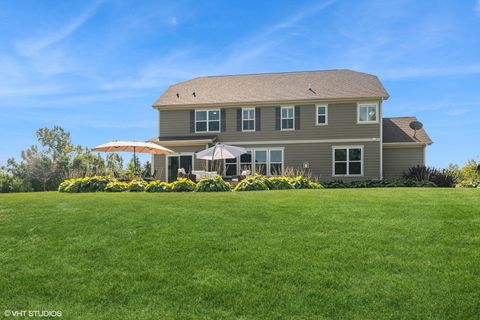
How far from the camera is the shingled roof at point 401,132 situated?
23234 millimetres

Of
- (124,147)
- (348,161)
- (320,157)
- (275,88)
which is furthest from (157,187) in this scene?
(275,88)

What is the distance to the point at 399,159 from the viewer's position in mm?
23406

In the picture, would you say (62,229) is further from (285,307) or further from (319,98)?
(319,98)

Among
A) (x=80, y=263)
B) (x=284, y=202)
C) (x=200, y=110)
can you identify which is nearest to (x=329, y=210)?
(x=284, y=202)

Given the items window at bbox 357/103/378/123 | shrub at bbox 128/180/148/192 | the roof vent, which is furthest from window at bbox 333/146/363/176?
shrub at bbox 128/180/148/192

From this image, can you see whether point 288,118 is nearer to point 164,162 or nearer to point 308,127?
point 308,127

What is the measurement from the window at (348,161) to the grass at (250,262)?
531 inches

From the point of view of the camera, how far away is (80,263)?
20.8 feet

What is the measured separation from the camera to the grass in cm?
498

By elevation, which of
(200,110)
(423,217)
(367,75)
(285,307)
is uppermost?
(367,75)

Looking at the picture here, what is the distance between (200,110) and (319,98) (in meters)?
7.04

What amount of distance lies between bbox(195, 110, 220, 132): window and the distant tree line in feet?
16.7

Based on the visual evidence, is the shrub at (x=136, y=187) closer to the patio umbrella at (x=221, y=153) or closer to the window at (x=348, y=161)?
the patio umbrella at (x=221, y=153)

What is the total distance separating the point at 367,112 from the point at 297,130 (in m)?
3.98
